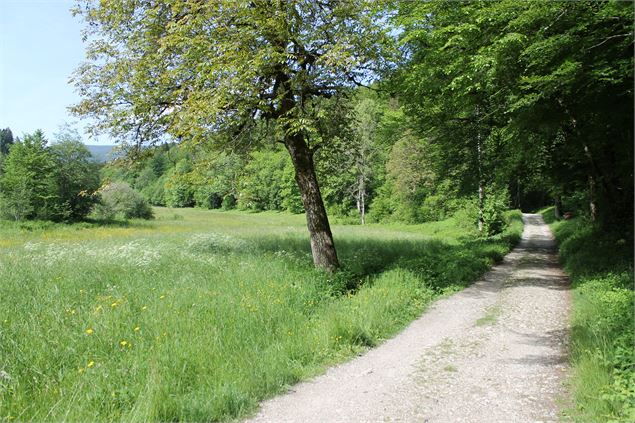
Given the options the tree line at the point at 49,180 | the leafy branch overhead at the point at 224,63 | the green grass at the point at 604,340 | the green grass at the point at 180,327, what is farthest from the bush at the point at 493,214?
the tree line at the point at 49,180

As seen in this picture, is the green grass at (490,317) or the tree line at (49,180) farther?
the tree line at (49,180)

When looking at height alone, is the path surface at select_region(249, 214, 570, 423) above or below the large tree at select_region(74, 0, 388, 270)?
below

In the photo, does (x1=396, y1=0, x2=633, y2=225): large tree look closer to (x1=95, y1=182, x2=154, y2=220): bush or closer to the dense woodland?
the dense woodland

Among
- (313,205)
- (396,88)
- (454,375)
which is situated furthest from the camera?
(396,88)

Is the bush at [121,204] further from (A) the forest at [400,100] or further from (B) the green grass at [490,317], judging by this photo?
(B) the green grass at [490,317]

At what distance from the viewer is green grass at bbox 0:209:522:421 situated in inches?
192

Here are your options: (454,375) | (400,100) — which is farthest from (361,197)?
(454,375)

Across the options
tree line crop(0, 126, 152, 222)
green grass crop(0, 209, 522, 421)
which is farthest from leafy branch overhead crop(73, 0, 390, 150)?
tree line crop(0, 126, 152, 222)

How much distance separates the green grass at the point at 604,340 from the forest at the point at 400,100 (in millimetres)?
30

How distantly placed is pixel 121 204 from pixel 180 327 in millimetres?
47935

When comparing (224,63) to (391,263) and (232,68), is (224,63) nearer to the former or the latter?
(232,68)

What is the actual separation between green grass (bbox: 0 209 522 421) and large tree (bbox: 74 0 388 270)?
3.01 m

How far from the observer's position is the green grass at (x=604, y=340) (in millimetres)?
A: 4391

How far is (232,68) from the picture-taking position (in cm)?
953
